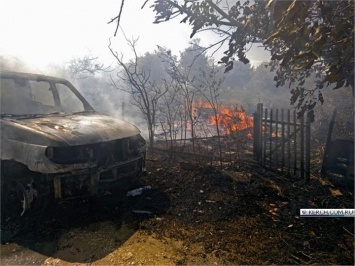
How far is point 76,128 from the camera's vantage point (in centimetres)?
390

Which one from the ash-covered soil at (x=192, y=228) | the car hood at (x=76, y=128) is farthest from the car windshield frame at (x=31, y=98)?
the ash-covered soil at (x=192, y=228)

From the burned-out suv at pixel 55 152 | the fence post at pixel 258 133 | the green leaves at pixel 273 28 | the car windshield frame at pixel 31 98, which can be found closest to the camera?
the green leaves at pixel 273 28

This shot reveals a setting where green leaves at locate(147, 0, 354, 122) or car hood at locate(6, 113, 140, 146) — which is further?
car hood at locate(6, 113, 140, 146)

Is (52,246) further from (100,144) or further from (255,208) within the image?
(255,208)

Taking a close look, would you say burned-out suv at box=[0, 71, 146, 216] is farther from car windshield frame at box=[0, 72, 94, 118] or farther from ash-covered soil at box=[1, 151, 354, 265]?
ash-covered soil at box=[1, 151, 354, 265]

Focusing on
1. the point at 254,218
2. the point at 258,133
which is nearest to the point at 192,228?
the point at 254,218

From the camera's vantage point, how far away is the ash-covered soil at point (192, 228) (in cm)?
293

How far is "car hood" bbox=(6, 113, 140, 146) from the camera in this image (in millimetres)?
3591

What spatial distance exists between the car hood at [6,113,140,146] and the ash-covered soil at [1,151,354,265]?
3.53ft

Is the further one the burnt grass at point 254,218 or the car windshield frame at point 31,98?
the car windshield frame at point 31,98

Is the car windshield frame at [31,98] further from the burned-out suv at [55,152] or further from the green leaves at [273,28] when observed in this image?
the green leaves at [273,28]

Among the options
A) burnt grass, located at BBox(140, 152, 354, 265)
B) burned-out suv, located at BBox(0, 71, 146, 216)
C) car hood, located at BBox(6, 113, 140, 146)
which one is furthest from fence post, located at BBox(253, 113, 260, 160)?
car hood, located at BBox(6, 113, 140, 146)

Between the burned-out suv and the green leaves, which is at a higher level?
the green leaves

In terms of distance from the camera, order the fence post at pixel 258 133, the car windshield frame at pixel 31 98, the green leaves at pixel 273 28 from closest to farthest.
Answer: the green leaves at pixel 273 28, the car windshield frame at pixel 31 98, the fence post at pixel 258 133
